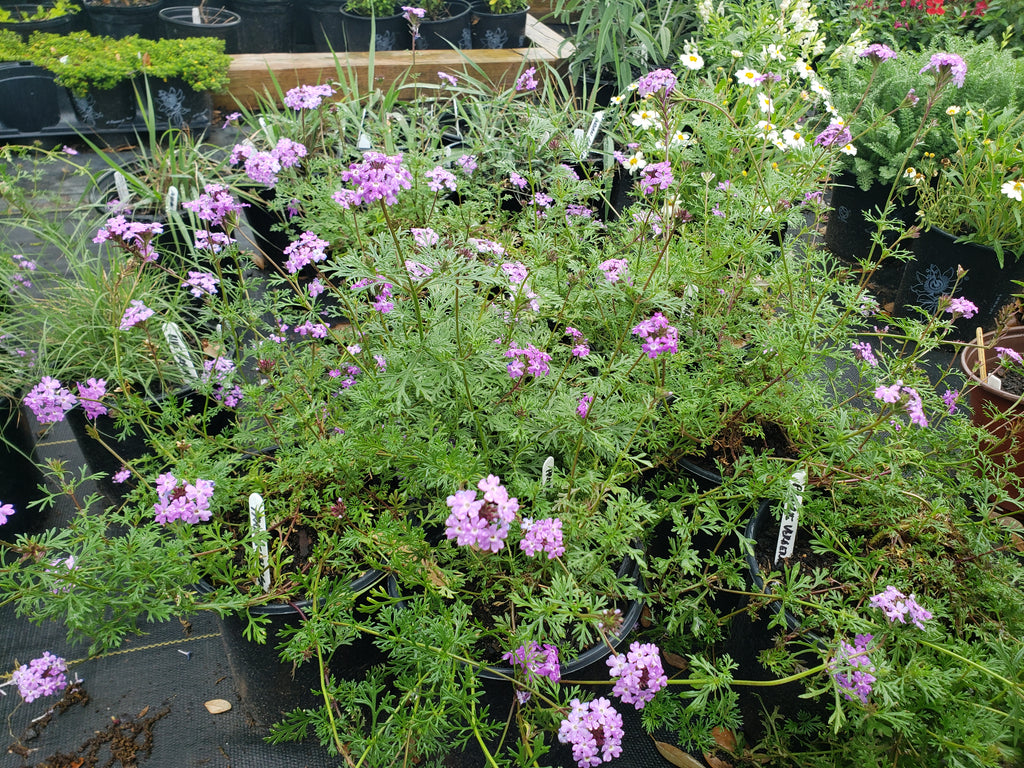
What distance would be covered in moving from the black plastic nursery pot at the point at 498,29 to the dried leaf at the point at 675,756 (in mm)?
5899

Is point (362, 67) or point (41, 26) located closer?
point (362, 67)

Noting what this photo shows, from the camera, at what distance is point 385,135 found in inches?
118

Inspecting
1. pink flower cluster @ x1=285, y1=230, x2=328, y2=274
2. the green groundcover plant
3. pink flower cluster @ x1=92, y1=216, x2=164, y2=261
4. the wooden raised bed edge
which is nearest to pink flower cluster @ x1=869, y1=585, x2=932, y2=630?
the green groundcover plant

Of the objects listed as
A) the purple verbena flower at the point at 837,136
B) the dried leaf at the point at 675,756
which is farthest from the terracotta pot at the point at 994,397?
the dried leaf at the point at 675,756

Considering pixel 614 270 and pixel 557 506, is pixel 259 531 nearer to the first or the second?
pixel 557 506

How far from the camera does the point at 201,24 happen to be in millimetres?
5402

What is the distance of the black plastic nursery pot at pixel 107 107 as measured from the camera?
14.6ft

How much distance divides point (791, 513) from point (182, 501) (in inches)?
51.9

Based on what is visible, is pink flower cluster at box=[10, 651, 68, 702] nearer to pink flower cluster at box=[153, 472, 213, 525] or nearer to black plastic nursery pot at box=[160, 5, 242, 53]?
pink flower cluster at box=[153, 472, 213, 525]

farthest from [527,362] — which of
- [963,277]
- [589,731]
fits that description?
[963,277]

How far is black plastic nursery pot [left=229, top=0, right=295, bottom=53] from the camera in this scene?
5902 mm

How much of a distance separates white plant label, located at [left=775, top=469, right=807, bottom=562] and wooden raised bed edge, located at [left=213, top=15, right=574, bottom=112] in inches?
152

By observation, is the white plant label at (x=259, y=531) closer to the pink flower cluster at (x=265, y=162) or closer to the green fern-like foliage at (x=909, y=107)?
the pink flower cluster at (x=265, y=162)

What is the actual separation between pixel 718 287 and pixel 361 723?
156 cm
